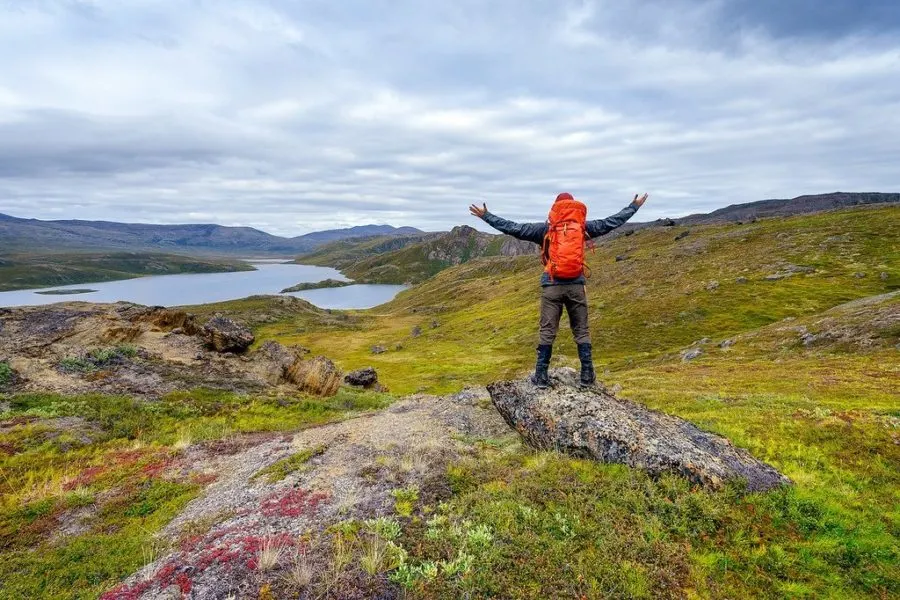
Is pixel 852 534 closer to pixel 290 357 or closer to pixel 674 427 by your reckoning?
pixel 674 427

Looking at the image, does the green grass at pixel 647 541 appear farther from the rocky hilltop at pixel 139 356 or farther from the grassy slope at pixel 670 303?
the grassy slope at pixel 670 303

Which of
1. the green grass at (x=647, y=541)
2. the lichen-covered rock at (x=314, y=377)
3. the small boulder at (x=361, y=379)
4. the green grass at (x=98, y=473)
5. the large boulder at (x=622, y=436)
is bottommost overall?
the small boulder at (x=361, y=379)

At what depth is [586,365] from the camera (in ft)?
45.0

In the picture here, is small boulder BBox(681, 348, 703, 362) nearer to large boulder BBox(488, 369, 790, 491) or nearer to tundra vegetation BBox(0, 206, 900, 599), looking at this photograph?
tundra vegetation BBox(0, 206, 900, 599)

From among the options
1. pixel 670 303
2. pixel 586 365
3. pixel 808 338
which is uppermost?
pixel 586 365

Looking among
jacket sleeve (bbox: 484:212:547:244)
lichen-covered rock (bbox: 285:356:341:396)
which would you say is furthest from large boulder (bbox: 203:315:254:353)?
jacket sleeve (bbox: 484:212:547:244)

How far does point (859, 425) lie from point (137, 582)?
59.3 ft

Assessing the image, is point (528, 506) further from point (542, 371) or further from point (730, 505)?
point (542, 371)

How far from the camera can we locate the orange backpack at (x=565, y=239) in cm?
1211

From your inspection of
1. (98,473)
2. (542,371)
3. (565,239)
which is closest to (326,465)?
(98,473)

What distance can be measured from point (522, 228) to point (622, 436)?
6.51 metres

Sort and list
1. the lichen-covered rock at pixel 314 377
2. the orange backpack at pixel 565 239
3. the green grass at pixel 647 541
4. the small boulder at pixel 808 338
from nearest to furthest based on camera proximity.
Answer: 1. the green grass at pixel 647 541
2. the orange backpack at pixel 565 239
3. the lichen-covered rock at pixel 314 377
4. the small boulder at pixel 808 338

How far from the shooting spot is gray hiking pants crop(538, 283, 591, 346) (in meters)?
12.6

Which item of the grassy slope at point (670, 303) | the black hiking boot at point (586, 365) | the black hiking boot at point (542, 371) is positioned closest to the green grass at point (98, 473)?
the black hiking boot at point (542, 371)
